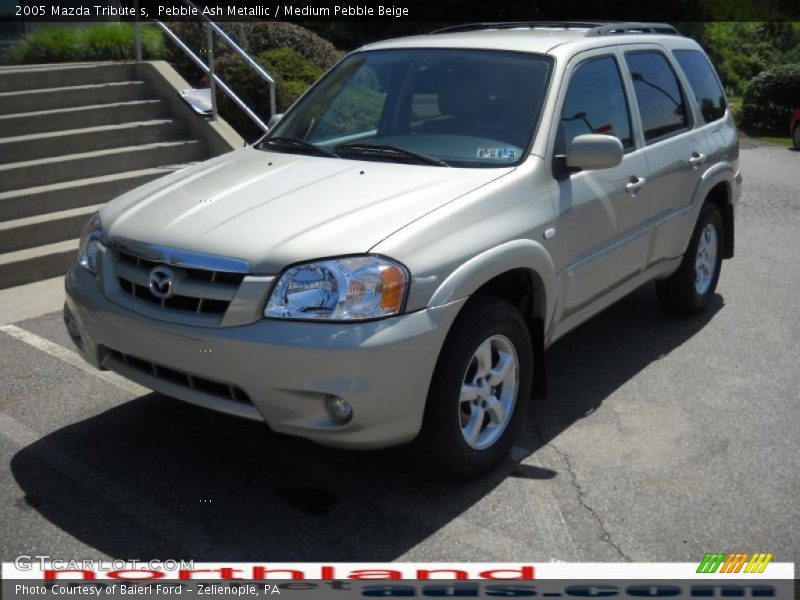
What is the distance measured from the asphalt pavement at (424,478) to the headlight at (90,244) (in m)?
0.88

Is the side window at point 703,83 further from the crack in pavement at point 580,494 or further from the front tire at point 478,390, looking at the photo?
the front tire at point 478,390

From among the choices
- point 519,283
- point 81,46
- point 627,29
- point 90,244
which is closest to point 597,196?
point 519,283

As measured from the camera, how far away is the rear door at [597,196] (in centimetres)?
459

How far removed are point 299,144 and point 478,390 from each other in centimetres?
176

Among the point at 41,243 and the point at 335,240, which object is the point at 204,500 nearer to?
the point at 335,240

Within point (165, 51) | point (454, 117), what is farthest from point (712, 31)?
point (454, 117)

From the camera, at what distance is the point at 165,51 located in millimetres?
11492

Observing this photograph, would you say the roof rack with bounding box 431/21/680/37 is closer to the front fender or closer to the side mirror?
the side mirror

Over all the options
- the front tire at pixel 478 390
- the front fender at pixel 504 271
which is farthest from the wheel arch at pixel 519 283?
the front tire at pixel 478 390

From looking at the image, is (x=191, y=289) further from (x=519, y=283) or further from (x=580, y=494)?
(x=580, y=494)

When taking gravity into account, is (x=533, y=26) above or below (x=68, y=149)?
above

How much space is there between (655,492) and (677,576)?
62 cm

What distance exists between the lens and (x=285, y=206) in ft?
Result: 13.2

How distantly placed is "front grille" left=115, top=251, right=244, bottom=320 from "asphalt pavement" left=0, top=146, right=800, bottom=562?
837mm
